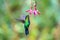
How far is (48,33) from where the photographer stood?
189 centimetres

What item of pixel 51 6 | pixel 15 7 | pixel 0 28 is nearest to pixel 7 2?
pixel 15 7

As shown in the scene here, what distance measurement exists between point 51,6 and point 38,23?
17cm

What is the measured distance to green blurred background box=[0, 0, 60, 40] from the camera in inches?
71.2

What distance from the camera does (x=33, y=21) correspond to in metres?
1.80

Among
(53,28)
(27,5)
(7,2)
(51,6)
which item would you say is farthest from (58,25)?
(7,2)

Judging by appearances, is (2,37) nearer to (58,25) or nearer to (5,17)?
(5,17)

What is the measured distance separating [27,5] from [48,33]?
0.31 metres

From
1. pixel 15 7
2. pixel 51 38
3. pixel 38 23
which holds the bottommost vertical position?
pixel 51 38

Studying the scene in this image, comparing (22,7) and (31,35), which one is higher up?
(22,7)

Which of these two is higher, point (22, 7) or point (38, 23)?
point (22, 7)

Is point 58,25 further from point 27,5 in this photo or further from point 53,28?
point 27,5

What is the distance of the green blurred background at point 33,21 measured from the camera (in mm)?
1810

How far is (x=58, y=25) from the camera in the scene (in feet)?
6.28

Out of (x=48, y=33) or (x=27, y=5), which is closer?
(x=27, y=5)
